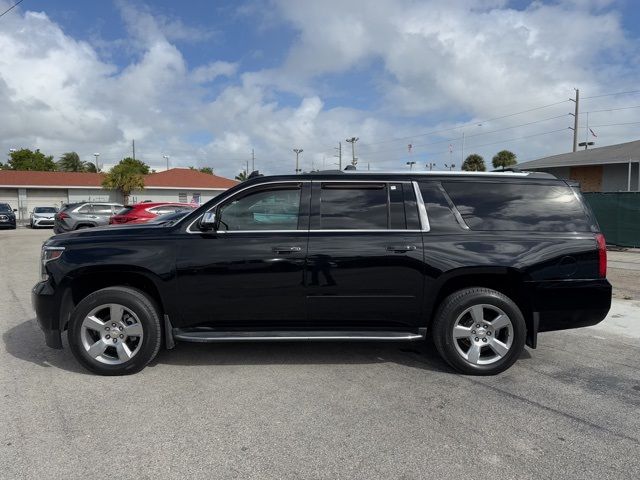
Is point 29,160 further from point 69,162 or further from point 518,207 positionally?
point 518,207

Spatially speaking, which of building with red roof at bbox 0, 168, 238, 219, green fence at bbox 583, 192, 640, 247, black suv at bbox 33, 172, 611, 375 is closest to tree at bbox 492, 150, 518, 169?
building with red roof at bbox 0, 168, 238, 219

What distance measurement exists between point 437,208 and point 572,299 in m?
1.49

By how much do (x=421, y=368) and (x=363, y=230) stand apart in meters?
1.45

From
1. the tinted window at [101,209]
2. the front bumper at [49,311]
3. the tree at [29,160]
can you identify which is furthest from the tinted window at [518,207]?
Result: the tree at [29,160]

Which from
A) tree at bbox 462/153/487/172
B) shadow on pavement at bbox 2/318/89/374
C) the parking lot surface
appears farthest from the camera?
tree at bbox 462/153/487/172

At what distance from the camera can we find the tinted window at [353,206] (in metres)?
4.42

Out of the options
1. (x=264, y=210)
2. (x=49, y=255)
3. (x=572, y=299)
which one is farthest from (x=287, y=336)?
(x=572, y=299)

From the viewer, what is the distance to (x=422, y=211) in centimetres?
446

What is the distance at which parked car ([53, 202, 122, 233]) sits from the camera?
1858 cm

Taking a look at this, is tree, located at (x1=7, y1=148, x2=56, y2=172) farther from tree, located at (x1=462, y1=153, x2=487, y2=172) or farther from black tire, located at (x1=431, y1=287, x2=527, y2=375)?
black tire, located at (x1=431, y1=287, x2=527, y2=375)

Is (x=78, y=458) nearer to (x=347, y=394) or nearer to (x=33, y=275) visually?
(x=347, y=394)

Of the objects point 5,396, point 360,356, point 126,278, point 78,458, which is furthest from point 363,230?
point 5,396

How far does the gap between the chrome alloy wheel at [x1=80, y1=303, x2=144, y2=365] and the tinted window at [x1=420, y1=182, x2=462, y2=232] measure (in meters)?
2.88

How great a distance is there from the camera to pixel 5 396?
3.86 m
